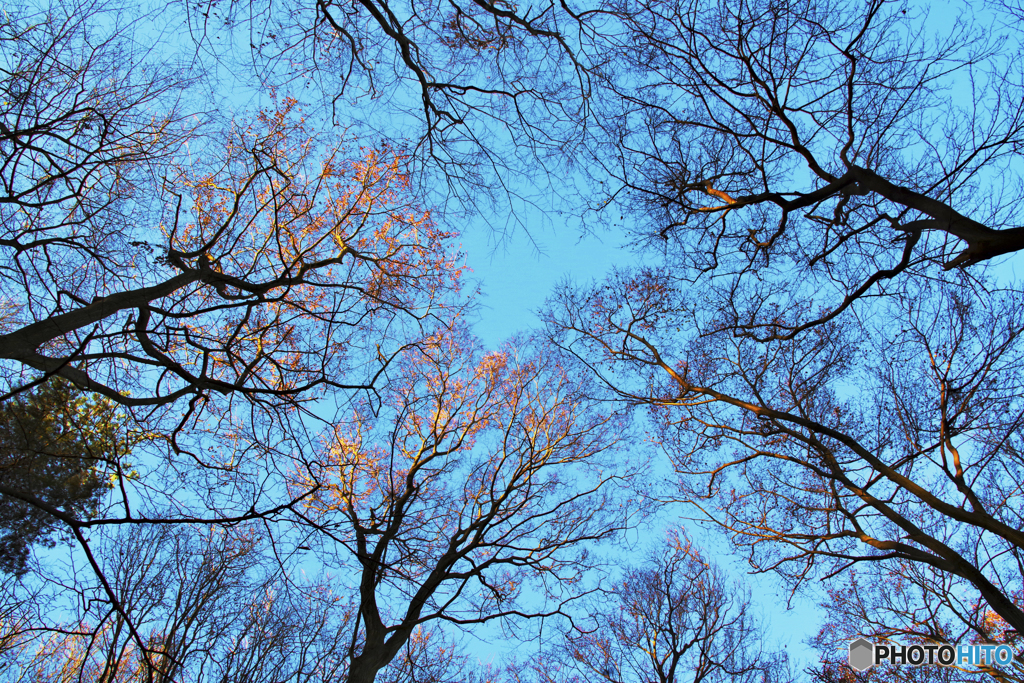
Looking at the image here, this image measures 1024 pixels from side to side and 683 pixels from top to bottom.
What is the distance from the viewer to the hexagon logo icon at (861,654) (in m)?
9.31

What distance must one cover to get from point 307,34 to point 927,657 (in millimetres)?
12400

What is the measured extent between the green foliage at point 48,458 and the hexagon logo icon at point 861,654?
1167 cm

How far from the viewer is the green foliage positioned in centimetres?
389

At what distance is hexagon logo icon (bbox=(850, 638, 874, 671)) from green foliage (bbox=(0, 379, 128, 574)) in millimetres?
11668

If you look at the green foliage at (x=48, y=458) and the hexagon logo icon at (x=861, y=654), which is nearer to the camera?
the green foliage at (x=48, y=458)

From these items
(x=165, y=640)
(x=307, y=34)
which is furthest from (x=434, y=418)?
(x=307, y=34)

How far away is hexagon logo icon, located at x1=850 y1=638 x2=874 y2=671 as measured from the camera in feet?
30.6

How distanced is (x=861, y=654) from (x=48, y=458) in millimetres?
12286

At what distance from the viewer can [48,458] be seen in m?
4.25

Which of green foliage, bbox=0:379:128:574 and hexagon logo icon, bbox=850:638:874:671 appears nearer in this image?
green foliage, bbox=0:379:128:574

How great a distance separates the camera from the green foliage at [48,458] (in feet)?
12.8

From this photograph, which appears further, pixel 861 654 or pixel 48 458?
pixel 861 654

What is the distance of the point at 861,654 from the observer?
9359mm

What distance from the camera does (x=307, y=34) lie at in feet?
13.5
